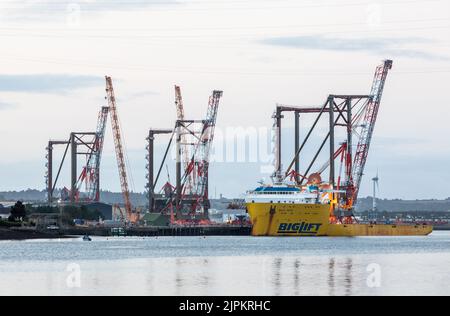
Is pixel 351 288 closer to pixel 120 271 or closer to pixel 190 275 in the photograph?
pixel 190 275

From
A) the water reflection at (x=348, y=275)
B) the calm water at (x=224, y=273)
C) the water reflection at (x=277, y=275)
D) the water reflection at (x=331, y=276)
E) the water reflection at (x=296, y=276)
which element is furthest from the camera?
the calm water at (x=224, y=273)

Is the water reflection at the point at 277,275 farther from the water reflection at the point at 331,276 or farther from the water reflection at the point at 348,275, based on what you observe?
the water reflection at the point at 348,275

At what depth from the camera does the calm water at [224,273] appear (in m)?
84.0

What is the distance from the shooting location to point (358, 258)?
12875 centimetres

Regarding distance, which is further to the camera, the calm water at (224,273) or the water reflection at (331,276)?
the calm water at (224,273)

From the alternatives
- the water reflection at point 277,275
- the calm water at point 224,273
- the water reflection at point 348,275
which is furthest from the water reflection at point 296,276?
the water reflection at point 348,275

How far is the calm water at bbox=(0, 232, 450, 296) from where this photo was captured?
276ft

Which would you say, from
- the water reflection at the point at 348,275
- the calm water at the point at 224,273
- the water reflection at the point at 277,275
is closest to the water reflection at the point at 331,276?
the calm water at the point at 224,273

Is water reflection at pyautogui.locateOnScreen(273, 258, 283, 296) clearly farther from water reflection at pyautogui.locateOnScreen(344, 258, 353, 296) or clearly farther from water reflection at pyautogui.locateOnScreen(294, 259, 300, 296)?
water reflection at pyautogui.locateOnScreen(344, 258, 353, 296)

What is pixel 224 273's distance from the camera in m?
101

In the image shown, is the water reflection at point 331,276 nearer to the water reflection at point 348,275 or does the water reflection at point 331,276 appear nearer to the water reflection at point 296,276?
the water reflection at point 348,275

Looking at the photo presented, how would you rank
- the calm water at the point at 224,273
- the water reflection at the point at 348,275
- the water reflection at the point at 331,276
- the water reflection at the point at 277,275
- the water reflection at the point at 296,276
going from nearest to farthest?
the water reflection at the point at 331,276 → the water reflection at the point at 348,275 → the water reflection at the point at 296,276 → the water reflection at the point at 277,275 → the calm water at the point at 224,273

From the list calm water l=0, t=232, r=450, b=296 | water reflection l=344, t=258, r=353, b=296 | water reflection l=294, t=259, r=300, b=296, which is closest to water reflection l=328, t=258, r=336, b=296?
calm water l=0, t=232, r=450, b=296
